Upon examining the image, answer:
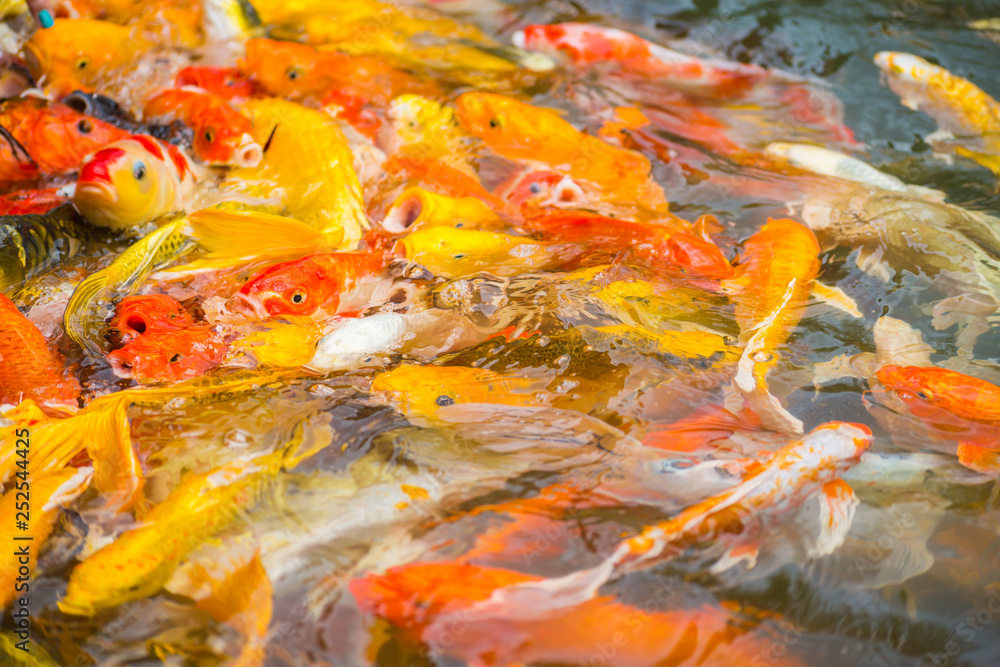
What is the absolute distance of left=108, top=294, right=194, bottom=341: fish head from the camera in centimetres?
175

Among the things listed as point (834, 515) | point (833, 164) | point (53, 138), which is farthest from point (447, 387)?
point (833, 164)

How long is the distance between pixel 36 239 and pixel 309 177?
0.86m

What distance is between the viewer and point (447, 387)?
1689 mm

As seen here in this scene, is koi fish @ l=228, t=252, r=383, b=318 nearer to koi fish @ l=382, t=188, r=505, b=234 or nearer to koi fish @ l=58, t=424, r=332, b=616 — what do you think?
koi fish @ l=382, t=188, r=505, b=234

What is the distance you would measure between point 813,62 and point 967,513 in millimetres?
2827

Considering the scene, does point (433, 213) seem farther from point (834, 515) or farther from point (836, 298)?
point (834, 515)

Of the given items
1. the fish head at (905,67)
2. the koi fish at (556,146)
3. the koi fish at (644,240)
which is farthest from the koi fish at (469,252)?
the fish head at (905,67)

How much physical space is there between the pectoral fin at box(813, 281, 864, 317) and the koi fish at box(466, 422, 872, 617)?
0.62m

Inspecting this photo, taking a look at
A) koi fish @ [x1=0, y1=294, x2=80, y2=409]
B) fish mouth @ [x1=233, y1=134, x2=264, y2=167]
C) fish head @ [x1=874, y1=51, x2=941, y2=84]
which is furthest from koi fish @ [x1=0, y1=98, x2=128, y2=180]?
fish head @ [x1=874, y1=51, x2=941, y2=84]

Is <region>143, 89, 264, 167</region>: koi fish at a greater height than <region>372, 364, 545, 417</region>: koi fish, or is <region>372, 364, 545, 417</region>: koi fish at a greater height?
<region>143, 89, 264, 167</region>: koi fish

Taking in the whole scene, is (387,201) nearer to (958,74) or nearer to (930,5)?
(958,74)

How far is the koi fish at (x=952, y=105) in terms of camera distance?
297 centimetres

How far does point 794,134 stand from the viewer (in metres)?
3.00

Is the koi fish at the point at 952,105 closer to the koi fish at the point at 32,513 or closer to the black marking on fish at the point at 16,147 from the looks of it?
the koi fish at the point at 32,513
